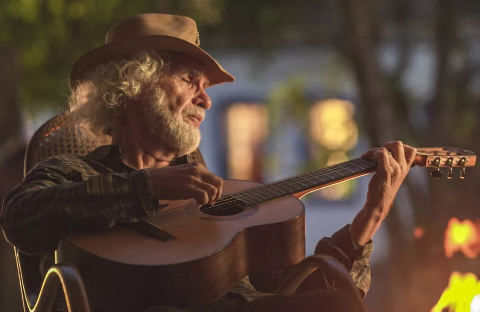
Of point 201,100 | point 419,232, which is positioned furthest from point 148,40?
point 419,232

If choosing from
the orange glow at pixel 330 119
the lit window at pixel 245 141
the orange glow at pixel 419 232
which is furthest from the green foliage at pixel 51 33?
the orange glow at pixel 419 232

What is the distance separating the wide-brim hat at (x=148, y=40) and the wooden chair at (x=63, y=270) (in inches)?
11.7

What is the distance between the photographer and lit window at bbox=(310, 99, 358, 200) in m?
5.97

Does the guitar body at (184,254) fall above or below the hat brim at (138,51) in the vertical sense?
below

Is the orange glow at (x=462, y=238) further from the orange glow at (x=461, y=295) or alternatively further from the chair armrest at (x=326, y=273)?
the chair armrest at (x=326, y=273)

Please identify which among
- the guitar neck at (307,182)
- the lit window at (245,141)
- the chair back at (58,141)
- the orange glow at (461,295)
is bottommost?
the orange glow at (461,295)

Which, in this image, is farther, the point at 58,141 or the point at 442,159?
the point at 58,141

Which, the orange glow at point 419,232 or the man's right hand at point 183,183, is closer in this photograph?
the man's right hand at point 183,183

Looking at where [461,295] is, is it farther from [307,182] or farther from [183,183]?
[183,183]

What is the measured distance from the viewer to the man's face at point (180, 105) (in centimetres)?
229

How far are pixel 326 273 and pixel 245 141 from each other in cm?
651

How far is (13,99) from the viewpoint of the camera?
453 centimetres

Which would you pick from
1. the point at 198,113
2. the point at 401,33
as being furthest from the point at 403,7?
the point at 198,113

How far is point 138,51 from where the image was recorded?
2.42m
